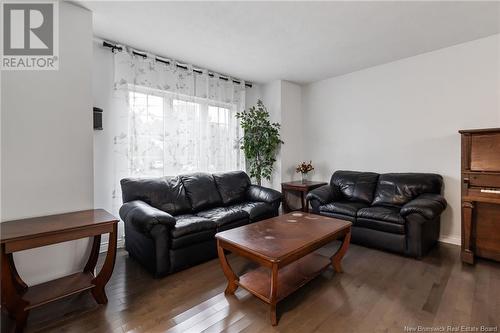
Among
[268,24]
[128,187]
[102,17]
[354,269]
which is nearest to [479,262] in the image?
[354,269]

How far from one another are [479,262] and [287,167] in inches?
111

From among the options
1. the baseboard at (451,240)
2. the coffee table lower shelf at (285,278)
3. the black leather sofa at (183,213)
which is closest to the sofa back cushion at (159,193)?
the black leather sofa at (183,213)

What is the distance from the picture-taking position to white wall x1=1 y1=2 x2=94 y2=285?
1871 mm

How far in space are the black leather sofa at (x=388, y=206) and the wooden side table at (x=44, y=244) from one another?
2.66m

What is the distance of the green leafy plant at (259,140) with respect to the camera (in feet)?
13.7

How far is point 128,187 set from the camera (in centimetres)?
279

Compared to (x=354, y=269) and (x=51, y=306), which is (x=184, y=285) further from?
(x=354, y=269)

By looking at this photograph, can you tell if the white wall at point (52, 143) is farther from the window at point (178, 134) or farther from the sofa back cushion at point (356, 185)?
the sofa back cushion at point (356, 185)

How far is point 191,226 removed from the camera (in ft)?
8.02

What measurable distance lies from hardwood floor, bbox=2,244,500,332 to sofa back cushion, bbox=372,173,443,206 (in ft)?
3.01

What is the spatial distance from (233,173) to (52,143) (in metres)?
2.33

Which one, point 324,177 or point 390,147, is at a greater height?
point 390,147

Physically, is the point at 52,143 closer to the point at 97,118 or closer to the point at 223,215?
the point at 97,118

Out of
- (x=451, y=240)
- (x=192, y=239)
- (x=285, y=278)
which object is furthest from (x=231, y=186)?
(x=451, y=240)
